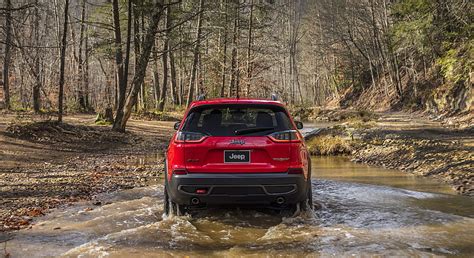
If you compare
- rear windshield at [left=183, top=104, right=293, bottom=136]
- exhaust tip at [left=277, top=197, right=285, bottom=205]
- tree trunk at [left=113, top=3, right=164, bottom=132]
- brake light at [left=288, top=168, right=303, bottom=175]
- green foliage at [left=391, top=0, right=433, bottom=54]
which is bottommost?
exhaust tip at [left=277, top=197, right=285, bottom=205]

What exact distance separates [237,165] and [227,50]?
97.0 ft

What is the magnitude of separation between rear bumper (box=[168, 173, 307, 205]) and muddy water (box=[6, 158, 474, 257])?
1.51ft

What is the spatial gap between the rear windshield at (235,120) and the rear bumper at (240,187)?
0.59 meters

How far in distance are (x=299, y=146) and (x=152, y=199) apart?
3166 mm

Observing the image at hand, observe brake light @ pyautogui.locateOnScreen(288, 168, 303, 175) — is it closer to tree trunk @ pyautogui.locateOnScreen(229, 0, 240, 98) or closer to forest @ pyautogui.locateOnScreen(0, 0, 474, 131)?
forest @ pyautogui.locateOnScreen(0, 0, 474, 131)

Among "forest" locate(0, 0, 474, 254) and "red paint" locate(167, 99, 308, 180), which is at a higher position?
"red paint" locate(167, 99, 308, 180)

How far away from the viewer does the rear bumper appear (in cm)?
540

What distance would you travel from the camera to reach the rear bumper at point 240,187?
5398 mm

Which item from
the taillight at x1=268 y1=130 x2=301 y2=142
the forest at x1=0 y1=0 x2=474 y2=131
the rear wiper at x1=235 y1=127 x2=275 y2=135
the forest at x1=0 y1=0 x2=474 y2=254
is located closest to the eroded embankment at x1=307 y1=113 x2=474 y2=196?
the forest at x1=0 y1=0 x2=474 y2=254

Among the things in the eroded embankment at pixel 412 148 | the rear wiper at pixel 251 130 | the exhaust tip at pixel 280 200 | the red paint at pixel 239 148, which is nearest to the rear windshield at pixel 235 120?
the rear wiper at pixel 251 130

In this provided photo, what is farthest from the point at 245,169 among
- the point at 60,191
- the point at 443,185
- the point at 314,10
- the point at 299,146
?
the point at 314,10

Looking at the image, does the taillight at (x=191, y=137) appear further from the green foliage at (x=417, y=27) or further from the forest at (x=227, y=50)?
the green foliage at (x=417, y=27)

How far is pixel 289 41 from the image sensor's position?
200 ft

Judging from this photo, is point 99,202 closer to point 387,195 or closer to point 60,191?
point 60,191
